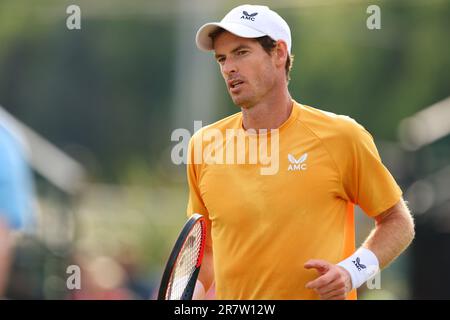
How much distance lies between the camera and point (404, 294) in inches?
420

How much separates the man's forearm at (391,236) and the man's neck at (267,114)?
0.67 meters

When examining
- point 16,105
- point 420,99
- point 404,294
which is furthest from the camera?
point 16,105

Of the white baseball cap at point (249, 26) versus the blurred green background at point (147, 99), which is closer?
the white baseball cap at point (249, 26)

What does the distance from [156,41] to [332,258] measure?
2887 centimetres

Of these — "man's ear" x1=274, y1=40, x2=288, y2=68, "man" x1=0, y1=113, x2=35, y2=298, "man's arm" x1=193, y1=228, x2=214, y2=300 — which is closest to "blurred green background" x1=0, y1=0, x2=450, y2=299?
"man's arm" x1=193, y1=228, x2=214, y2=300

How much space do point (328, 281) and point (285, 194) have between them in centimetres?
49

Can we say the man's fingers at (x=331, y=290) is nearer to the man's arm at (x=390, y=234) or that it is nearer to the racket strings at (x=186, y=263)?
the man's arm at (x=390, y=234)

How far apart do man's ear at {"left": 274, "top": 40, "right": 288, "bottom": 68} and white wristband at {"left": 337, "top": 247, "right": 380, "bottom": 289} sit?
101 cm

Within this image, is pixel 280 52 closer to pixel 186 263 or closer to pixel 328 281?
pixel 186 263

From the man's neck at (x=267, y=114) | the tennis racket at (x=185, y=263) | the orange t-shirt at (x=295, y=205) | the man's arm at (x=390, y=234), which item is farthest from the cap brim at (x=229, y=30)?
the man's arm at (x=390, y=234)

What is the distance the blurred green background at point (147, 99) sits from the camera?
11.9m

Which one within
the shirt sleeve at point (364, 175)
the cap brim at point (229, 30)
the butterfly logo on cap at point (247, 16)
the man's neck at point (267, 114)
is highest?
the butterfly logo on cap at point (247, 16)
